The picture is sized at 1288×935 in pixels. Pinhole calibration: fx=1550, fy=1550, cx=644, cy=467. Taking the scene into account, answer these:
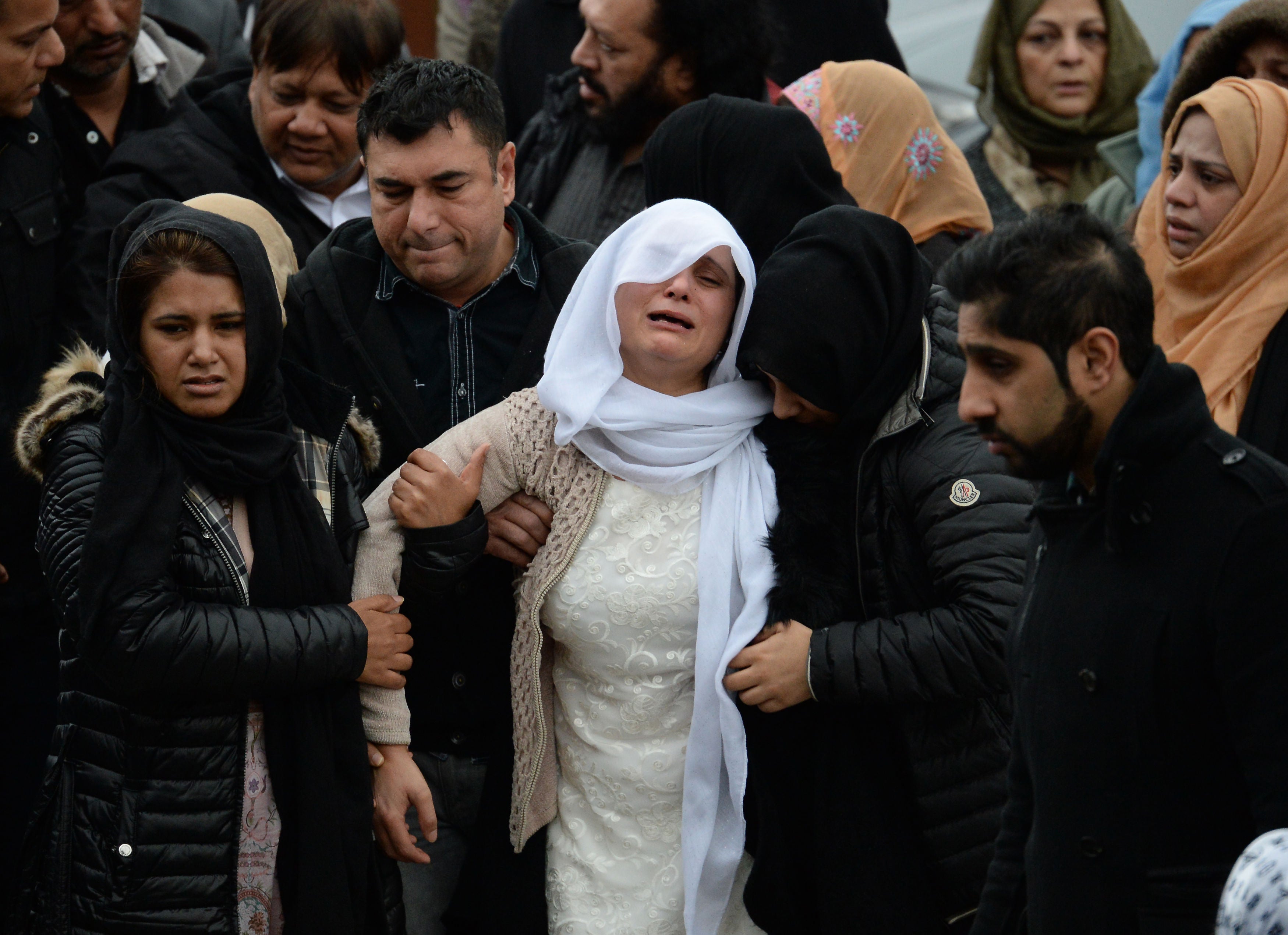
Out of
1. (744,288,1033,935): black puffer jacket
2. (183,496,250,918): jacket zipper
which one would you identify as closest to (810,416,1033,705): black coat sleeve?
(744,288,1033,935): black puffer jacket

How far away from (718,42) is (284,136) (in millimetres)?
1262

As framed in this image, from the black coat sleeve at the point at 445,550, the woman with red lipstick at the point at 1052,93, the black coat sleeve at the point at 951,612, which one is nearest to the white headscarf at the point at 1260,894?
the black coat sleeve at the point at 951,612

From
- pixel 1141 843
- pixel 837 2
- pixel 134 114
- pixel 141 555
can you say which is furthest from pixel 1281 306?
pixel 134 114

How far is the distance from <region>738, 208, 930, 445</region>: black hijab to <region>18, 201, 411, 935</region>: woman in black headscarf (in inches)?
36.9

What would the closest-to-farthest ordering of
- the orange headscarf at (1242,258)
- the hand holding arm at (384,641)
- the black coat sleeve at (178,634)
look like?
1. the black coat sleeve at (178,634)
2. the hand holding arm at (384,641)
3. the orange headscarf at (1242,258)

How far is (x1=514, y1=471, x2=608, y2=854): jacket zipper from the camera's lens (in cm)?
296

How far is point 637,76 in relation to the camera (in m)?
4.43

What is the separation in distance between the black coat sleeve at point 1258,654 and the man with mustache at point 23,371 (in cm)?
277

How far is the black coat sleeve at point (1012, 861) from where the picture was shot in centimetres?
246

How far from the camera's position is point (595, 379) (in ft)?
9.76

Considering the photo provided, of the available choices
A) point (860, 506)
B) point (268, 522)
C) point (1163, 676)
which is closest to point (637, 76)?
point (860, 506)

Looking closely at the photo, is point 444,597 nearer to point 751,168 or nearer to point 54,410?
point 54,410

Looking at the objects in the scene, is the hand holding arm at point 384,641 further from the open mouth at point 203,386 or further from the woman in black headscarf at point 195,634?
the open mouth at point 203,386

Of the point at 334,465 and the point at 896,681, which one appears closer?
the point at 896,681
